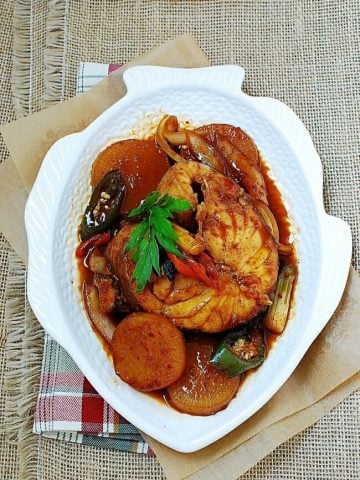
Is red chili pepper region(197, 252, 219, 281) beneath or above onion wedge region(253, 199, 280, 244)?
beneath

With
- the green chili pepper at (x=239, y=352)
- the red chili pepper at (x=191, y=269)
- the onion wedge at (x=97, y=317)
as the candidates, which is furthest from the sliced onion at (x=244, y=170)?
the onion wedge at (x=97, y=317)

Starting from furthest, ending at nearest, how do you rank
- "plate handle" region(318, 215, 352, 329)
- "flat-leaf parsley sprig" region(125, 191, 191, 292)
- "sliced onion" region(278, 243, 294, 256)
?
"sliced onion" region(278, 243, 294, 256) < "plate handle" region(318, 215, 352, 329) < "flat-leaf parsley sprig" region(125, 191, 191, 292)

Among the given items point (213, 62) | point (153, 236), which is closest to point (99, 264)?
point (153, 236)

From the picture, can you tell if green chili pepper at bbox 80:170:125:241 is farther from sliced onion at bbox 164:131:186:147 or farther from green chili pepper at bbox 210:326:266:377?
green chili pepper at bbox 210:326:266:377

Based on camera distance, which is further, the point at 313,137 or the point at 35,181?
the point at 313,137

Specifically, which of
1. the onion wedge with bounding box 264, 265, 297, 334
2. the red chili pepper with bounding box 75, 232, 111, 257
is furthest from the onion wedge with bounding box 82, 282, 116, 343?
the onion wedge with bounding box 264, 265, 297, 334

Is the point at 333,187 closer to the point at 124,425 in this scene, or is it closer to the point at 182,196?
the point at 182,196

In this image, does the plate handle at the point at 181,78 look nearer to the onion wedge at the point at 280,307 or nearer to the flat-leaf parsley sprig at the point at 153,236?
the flat-leaf parsley sprig at the point at 153,236

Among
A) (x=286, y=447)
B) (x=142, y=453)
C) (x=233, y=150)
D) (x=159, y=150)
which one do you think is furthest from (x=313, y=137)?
(x=142, y=453)
